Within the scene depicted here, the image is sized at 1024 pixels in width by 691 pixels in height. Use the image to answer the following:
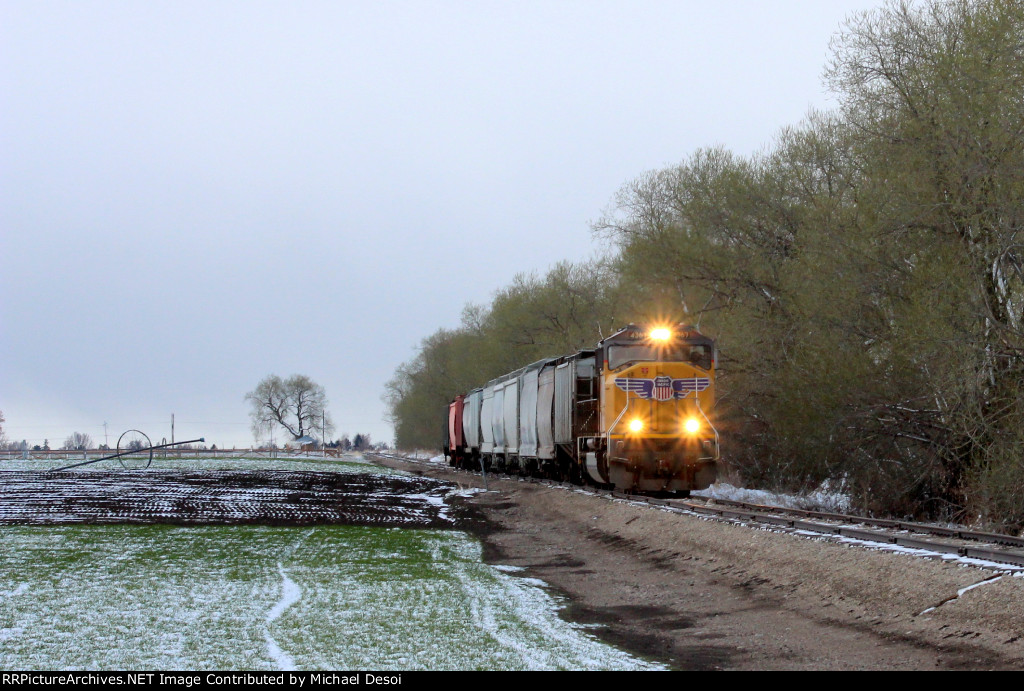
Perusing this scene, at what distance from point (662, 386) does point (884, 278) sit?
602cm

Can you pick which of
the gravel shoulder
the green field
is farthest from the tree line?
the green field

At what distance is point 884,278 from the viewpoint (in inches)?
953

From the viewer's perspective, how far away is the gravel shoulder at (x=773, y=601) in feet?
32.8

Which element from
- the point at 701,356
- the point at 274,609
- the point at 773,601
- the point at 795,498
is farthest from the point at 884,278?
the point at 274,609

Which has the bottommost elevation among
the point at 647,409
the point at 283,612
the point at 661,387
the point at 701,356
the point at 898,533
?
the point at 283,612

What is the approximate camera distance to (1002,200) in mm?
20422

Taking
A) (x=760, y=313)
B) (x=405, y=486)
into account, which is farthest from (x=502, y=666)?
(x=405, y=486)

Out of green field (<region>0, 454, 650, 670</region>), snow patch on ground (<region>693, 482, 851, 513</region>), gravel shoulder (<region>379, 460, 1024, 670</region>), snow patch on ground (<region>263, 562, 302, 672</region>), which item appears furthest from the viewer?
snow patch on ground (<region>693, 482, 851, 513</region>)

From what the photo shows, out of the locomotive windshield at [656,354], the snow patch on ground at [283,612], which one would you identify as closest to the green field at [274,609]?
the snow patch on ground at [283,612]

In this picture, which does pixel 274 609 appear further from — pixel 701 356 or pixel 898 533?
pixel 701 356

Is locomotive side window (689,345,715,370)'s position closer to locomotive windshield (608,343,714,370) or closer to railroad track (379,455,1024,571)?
locomotive windshield (608,343,714,370)

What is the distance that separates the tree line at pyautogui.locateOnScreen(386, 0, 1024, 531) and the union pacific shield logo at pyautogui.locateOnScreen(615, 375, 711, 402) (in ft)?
14.8

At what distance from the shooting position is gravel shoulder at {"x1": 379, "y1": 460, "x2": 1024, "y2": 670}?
9.99m

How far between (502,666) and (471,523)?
16.0 m
